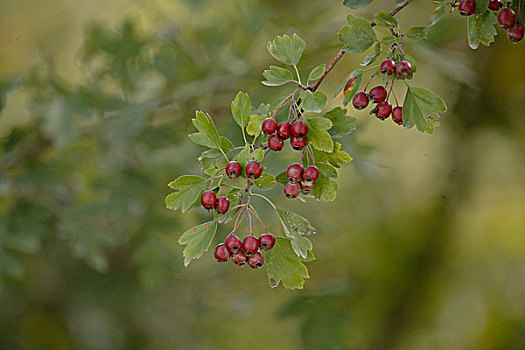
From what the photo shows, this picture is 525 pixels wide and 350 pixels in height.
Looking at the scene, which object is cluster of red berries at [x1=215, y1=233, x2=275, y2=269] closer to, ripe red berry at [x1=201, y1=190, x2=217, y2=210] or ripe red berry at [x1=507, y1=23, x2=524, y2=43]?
ripe red berry at [x1=201, y1=190, x2=217, y2=210]

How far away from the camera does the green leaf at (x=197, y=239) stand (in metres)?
0.35

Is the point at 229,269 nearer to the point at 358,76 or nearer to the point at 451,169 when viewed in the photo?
the point at 451,169

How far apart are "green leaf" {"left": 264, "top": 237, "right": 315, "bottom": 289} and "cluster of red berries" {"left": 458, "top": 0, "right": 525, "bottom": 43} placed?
0.17 meters

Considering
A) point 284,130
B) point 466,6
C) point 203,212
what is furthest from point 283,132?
point 203,212

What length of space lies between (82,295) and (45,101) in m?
0.64

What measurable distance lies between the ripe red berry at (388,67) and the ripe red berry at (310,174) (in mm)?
67

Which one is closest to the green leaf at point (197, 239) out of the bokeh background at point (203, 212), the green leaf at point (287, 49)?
the green leaf at point (287, 49)

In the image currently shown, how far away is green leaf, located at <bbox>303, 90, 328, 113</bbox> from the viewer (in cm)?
34

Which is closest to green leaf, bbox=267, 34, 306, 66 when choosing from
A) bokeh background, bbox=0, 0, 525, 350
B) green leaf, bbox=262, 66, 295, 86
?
green leaf, bbox=262, 66, 295, 86

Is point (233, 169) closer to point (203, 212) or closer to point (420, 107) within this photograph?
point (420, 107)

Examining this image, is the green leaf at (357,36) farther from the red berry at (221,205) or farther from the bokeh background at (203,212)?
the bokeh background at (203,212)

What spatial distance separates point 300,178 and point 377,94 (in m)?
0.07

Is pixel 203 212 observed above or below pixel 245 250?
below

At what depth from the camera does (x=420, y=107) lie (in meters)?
0.38
